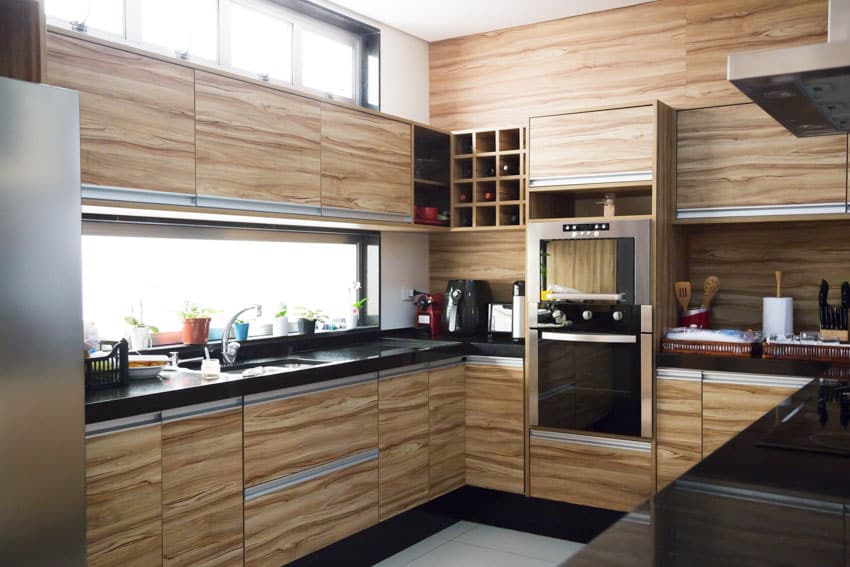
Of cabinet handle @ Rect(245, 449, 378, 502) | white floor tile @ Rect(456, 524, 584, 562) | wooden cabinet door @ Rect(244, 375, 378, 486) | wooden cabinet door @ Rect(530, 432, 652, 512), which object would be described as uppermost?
wooden cabinet door @ Rect(244, 375, 378, 486)

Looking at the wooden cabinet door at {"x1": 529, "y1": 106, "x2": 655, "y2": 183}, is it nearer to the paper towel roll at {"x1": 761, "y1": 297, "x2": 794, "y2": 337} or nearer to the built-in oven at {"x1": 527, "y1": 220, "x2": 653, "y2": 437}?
the built-in oven at {"x1": 527, "y1": 220, "x2": 653, "y2": 437}

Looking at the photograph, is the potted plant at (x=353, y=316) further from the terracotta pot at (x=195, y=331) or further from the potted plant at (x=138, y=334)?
the potted plant at (x=138, y=334)

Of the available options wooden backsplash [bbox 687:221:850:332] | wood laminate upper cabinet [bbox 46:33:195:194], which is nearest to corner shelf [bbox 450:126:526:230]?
wooden backsplash [bbox 687:221:850:332]

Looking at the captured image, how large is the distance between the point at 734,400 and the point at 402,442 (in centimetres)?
150

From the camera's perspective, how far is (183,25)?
11.4 feet

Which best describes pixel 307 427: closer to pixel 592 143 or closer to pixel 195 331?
pixel 195 331

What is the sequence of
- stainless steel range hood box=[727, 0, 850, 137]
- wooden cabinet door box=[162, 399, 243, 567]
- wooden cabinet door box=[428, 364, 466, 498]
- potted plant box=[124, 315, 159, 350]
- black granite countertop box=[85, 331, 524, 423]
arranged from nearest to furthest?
stainless steel range hood box=[727, 0, 850, 137] → black granite countertop box=[85, 331, 524, 423] → wooden cabinet door box=[162, 399, 243, 567] → potted plant box=[124, 315, 159, 350] → wooden cabinet door box=[428, 364, 466, 498]

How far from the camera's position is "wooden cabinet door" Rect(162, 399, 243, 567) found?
2555 millimetres

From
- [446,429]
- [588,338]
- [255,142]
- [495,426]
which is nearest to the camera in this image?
[255,142]

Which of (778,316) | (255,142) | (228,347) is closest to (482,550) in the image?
(228,347)

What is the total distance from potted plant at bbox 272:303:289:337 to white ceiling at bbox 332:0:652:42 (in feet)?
5.34

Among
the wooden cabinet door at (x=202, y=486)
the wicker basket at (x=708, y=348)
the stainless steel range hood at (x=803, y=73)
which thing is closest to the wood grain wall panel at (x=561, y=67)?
the wicker basket at (x=708, y=348)

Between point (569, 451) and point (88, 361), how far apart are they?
2.34 metres

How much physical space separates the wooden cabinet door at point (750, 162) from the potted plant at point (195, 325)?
2.33 metres
